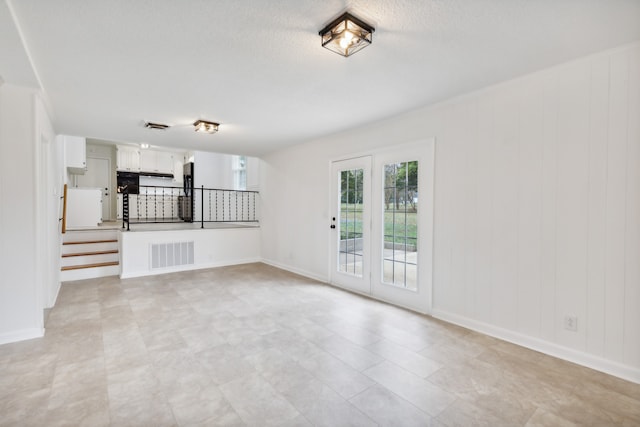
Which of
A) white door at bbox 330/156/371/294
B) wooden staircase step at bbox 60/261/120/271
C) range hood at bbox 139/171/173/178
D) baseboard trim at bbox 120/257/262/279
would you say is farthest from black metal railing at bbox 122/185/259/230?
white door at bbox 330/156/371/294

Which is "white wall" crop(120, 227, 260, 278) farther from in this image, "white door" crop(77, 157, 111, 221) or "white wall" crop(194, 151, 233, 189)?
"white door" crop(77, 157, 111, 221)

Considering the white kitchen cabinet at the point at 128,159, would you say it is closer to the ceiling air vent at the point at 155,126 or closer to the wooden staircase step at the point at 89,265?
the wooden staircase step at the point at 89,265

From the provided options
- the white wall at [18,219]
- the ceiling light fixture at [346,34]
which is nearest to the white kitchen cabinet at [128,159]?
the white wall at [18,219]

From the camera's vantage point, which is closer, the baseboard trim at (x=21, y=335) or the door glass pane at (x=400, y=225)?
the baseboard trim at (x=21, y=335)

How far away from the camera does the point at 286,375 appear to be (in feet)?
7.40

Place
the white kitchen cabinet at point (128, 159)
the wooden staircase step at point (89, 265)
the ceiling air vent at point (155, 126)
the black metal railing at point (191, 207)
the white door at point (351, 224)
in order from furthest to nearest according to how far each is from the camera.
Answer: the white kitchen cabinet at point (128, 159) → the black metal railing at point (191, 207) → the wooden staircase step at point (89, 265) → the white door at point (351, 224) → the ceiling air vent at point (155, 126)

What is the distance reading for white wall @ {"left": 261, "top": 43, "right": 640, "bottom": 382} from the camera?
2.25 meters

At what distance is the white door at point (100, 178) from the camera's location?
8.84m

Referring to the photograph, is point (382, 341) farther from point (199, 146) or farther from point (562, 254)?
point (199, 146)

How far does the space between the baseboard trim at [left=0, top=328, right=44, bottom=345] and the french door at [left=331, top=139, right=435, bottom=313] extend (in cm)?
359

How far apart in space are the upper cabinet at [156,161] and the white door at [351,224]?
731 cm

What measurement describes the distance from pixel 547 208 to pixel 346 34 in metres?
2.27

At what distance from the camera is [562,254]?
8.32 ft

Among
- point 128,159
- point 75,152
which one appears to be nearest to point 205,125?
point 75,152
